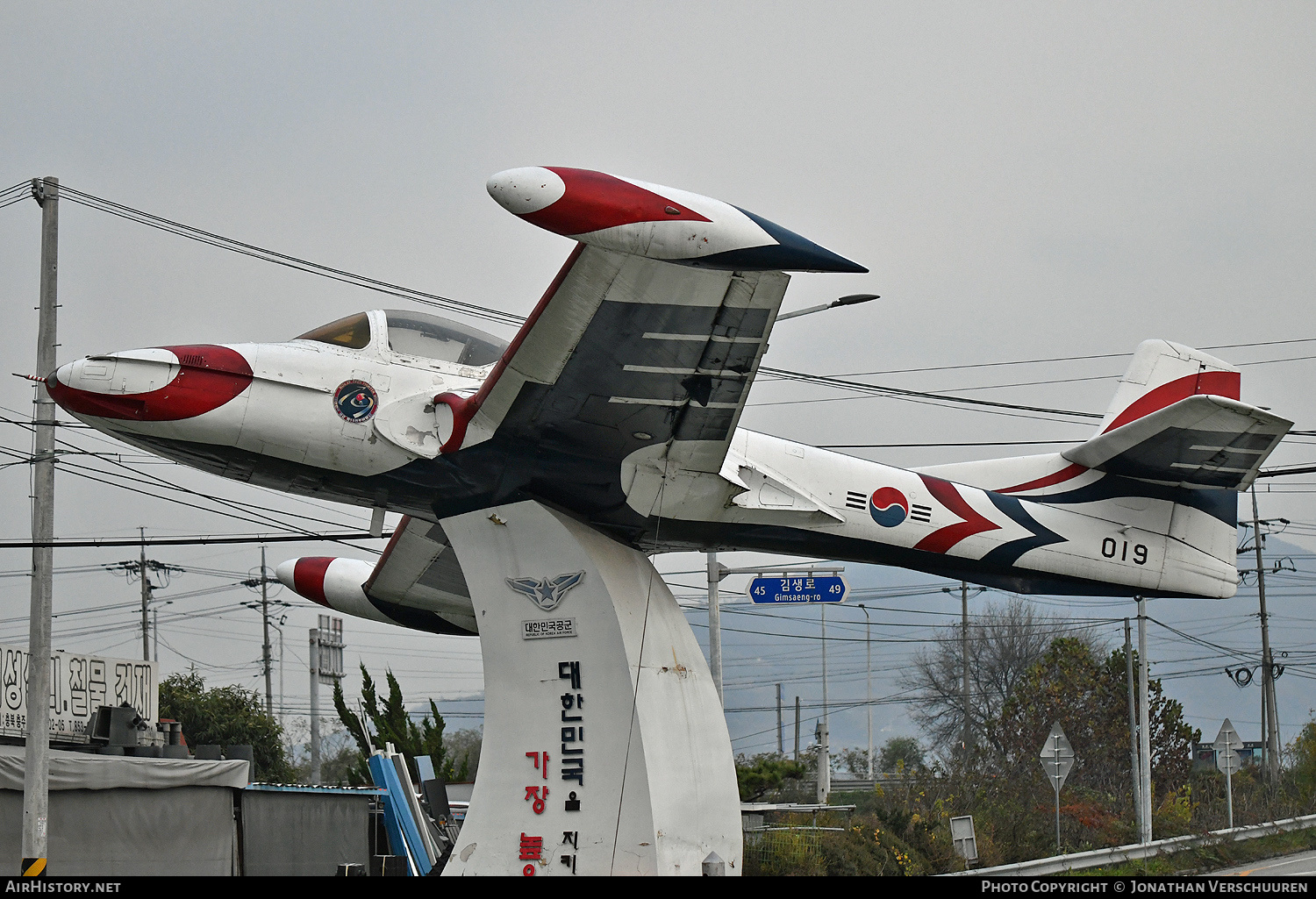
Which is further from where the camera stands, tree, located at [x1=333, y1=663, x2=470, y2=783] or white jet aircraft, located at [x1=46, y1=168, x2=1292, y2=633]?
tree, located at [x1=333, y1=663, x2=470, y2=783]

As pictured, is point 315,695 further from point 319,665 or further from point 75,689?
point 75,689

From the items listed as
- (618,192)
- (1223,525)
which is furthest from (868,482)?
(618,192)

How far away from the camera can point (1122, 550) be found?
1414cm

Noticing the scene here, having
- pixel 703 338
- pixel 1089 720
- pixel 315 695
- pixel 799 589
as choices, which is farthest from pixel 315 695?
pixel 703 338

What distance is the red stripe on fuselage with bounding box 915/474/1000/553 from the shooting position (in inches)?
538

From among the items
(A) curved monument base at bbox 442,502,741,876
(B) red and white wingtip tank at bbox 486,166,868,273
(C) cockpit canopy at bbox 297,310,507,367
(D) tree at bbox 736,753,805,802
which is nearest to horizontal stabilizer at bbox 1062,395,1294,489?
(B) red and white wingtip tank at bbox 486,166,868,273

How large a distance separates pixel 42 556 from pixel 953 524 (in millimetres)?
12427

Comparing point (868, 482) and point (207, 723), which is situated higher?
point (868, 482)

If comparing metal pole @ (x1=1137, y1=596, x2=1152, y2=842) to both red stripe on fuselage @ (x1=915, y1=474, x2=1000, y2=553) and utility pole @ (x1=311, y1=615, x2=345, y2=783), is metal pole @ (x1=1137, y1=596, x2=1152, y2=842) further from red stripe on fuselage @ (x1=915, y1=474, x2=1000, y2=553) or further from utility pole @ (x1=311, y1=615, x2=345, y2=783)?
utility pole @ (x1=311, y1=615, x2=345, y2=783)

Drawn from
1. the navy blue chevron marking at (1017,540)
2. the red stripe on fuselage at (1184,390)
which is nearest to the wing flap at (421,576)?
the navy blue chevron marking at (1017,540)

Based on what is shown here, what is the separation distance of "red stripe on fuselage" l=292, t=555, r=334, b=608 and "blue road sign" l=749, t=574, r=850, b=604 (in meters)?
8.22

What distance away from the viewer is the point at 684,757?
1243cm
